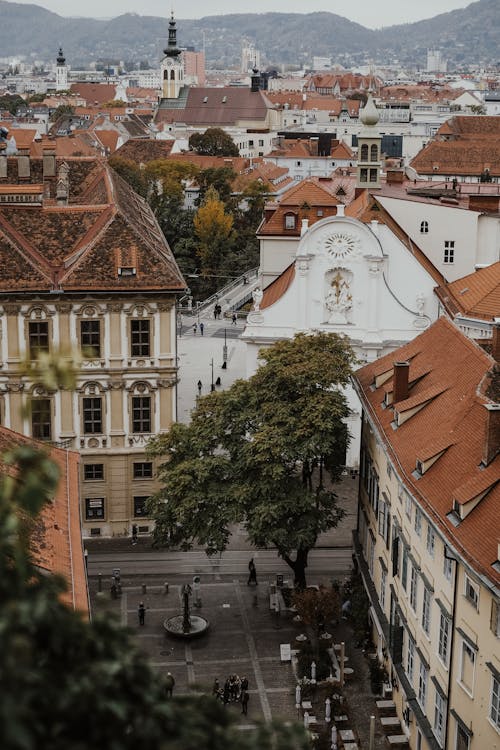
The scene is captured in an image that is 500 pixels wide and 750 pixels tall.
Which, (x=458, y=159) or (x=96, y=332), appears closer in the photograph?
(x=96, y=332)

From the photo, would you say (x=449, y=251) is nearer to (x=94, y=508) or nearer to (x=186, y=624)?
(x=94, y=508)

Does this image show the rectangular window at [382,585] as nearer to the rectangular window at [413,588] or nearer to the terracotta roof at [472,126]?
the rectangular window at [413,588]

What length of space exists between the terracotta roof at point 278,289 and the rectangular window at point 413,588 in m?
29.5

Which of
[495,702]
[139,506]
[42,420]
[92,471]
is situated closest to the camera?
[495,702]

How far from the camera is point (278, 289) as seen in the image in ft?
215

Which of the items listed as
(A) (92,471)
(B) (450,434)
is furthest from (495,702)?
(A) (92,471)

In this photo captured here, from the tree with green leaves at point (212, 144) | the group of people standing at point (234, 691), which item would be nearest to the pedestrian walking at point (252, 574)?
the group of people standing at point (234, 691)

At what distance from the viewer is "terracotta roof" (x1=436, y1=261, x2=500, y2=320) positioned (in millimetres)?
55781

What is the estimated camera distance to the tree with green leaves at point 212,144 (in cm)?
17638

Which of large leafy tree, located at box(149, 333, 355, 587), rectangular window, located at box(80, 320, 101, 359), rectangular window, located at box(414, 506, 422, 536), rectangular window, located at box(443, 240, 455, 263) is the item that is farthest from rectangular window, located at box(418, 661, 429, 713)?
Answer: rectangular window, located at box(443, 240, 455, 263)

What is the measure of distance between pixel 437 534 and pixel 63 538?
10.2 meters

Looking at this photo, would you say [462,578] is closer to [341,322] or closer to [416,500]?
[416,500]

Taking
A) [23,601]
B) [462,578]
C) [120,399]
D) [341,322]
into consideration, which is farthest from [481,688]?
[341,322]

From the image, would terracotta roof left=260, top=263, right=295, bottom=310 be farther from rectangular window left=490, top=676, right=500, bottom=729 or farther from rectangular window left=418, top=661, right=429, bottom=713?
rectangular window left=490, top=676, right=500, bottom=729
